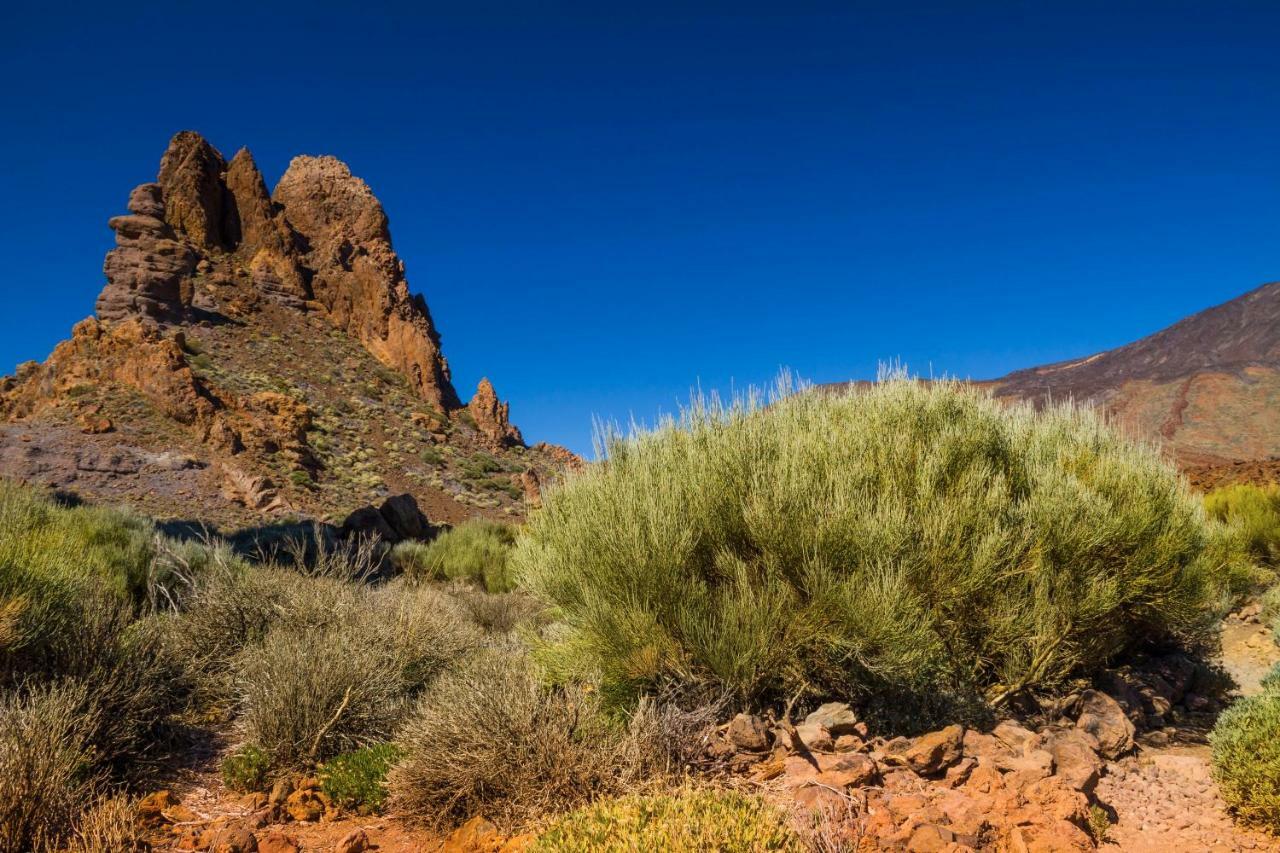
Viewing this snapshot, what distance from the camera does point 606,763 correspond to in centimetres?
396

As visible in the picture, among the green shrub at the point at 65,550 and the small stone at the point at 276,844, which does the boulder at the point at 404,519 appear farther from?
the small stone at the point at 276,844

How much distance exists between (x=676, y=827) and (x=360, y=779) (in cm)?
268

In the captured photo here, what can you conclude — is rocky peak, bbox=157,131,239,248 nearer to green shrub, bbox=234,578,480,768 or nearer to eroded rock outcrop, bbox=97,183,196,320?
eroded rock outcrop, bbox=97,183,196,320

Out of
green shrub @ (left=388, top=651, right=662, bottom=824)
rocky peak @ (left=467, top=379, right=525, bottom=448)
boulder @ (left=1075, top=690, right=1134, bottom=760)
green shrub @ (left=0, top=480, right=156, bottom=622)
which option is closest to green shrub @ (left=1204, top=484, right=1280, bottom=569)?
boulder @ (left=1075, top=690, right=1134, bottom=760)

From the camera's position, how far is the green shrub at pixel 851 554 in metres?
4.53

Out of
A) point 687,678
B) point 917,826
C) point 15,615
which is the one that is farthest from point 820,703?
point 15,615

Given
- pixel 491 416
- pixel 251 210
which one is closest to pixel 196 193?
pixel 251 210

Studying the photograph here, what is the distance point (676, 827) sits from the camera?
288cm

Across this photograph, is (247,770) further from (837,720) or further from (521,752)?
(837,720)

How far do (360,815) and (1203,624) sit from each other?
770 cm

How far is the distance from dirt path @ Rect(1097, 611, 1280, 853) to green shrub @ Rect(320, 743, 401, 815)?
4.11m

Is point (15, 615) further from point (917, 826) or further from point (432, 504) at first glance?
point (432, 504)

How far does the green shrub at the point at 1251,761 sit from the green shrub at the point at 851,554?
1046 mm

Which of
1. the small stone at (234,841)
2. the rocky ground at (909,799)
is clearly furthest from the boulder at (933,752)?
the small stone at (234,841)
